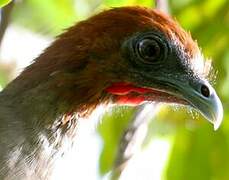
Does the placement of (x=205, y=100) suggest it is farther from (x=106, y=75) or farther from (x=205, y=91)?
(x=106, y=75)

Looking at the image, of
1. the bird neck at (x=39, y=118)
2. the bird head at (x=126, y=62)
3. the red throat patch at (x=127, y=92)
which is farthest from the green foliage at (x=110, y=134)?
the bird neck at (x=39, y=118)

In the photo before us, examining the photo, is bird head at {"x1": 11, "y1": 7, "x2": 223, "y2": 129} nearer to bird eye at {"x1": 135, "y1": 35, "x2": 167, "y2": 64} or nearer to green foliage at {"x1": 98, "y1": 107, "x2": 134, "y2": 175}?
bird eye at {"x1": 135, "y1": 35, "x2": 167, "y2": 64}

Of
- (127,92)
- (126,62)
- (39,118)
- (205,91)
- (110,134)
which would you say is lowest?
(110,134)

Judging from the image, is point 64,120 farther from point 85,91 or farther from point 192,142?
point 192,142

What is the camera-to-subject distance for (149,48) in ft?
20.1

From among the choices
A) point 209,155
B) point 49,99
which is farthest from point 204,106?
point 49,99

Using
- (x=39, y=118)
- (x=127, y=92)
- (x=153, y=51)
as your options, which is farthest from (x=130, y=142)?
(x=153, y=51)

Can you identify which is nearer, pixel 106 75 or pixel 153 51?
pixel 106 75

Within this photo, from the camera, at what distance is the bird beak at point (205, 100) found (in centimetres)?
572

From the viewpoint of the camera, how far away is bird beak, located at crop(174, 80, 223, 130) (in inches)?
225

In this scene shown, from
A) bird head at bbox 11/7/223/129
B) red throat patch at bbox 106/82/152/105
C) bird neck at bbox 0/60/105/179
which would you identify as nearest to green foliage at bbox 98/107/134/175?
red throat patch at bbox 106/82/152/105

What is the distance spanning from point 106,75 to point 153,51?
0.38 m

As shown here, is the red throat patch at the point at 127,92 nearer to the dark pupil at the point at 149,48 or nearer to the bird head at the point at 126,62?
the bird head at the point at 126,62

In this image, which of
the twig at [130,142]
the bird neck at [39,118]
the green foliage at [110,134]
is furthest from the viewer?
the green foliage at [110,134]
